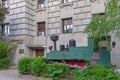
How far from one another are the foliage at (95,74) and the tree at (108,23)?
191 centimetres

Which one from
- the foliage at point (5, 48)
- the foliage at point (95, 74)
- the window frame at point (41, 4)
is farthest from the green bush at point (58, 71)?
the window frame at point (41, 4)

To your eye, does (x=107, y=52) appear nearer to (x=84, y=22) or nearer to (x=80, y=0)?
(x=84, y=22)

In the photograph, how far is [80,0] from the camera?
74.5 feet

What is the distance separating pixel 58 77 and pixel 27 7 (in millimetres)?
15370

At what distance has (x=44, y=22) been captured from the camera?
84.9 feet

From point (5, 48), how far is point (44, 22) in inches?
224

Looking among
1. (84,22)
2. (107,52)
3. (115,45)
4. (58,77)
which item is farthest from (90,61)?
Result: (84,22)

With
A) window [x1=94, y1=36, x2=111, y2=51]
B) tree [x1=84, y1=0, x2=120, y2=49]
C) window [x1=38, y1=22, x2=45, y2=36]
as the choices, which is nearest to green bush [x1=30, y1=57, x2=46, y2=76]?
window [x1=94, y1=36, x2=111, y2=51]

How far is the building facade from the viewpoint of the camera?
22.5 metres

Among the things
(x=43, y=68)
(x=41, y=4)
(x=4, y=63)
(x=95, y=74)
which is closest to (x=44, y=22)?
(x=41, y=4)

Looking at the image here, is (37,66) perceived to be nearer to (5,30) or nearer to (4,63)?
(4,63)

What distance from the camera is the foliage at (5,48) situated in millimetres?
23531

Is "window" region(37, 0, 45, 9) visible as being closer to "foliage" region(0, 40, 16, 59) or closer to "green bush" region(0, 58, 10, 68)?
"foliage" region(0, 40, 16, 59)

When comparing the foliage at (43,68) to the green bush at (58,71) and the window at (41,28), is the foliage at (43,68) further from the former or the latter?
the window at (41,28)
